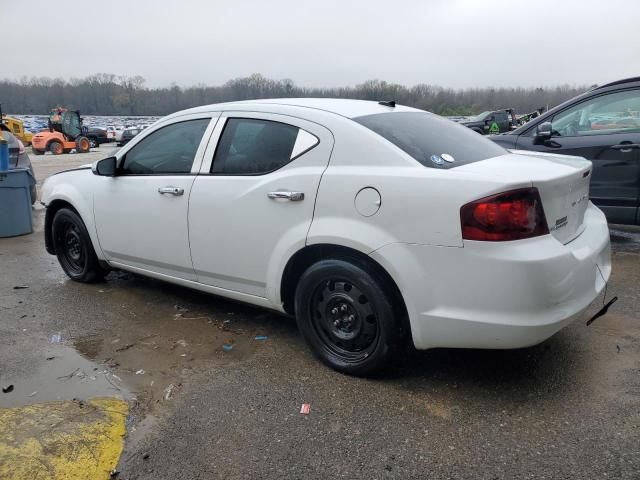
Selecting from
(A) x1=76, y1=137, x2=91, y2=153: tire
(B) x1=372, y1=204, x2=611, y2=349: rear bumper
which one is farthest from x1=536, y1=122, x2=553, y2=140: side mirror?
(A) x1=76, y1=137, x2=91, y2=153: tire

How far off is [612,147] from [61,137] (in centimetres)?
2957

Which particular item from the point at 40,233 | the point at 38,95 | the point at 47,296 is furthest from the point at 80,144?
the point at 38,95

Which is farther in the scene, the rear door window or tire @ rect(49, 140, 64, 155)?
tire @ rect(49, 140, 64, 155)

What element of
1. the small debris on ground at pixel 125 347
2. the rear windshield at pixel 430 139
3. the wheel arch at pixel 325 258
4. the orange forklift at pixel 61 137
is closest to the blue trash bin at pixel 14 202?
the small debris on ground at pixel 125 347

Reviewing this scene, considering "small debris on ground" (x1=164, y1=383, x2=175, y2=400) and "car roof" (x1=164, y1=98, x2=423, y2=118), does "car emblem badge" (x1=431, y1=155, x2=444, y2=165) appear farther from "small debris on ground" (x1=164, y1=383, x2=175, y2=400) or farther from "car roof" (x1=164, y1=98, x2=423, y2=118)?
"small debris on ground" (x1=164, y1=383, x2=175, y2=400)

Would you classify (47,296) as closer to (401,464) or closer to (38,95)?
(401,464)

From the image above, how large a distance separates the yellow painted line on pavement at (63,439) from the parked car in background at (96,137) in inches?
1423

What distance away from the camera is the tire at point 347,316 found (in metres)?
2.95

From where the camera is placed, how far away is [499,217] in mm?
2590

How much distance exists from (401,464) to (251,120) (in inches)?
92.0

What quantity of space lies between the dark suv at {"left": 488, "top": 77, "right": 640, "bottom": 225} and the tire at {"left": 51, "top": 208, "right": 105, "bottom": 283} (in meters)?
4.83

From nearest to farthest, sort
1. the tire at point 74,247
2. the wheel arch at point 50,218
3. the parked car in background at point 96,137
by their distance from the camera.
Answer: the tire at point 74,247 → the wheel arch at point 50,218 → the parked car in background at point 96,137

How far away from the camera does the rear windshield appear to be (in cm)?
303

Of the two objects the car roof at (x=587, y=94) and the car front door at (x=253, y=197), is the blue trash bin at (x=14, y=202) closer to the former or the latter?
the car front door at (x=253, y=197)
